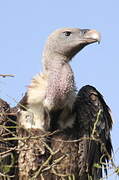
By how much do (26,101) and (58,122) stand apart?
1.51ft

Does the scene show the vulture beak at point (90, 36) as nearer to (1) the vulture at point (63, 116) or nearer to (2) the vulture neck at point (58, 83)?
(1) the vulture at point (63, 116)

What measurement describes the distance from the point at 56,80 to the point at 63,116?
0.44 meters

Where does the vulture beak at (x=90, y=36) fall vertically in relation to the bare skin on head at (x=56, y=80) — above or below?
above

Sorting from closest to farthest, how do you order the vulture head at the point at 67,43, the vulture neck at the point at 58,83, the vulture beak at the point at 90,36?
the vulture neck at the point at 58,83 → the vulture beak at the point at 90,36 → the vulture head at the point at 67,43

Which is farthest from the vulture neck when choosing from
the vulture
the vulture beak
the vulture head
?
the vulture beak

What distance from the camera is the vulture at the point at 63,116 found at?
7.13m

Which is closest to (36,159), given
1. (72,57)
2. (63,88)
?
(63,88)

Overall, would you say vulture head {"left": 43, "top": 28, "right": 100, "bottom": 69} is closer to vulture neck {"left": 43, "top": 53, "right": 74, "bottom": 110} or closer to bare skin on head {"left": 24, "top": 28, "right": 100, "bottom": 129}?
bare skin on head {"left": 24, "top": 28, "right": 100, "bottom": 129}

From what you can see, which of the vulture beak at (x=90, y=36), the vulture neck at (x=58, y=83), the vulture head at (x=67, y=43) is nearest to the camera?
the vulture neck at (x=58, y=83)

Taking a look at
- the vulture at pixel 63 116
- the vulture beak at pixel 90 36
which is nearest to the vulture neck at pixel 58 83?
the vulture at pixel 63 116

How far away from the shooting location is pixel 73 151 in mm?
7414

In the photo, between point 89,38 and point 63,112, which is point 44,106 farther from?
point 89,38

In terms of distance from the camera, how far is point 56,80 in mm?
7215

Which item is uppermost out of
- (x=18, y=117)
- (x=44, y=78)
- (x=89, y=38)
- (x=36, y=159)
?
(x=89, y=38)
